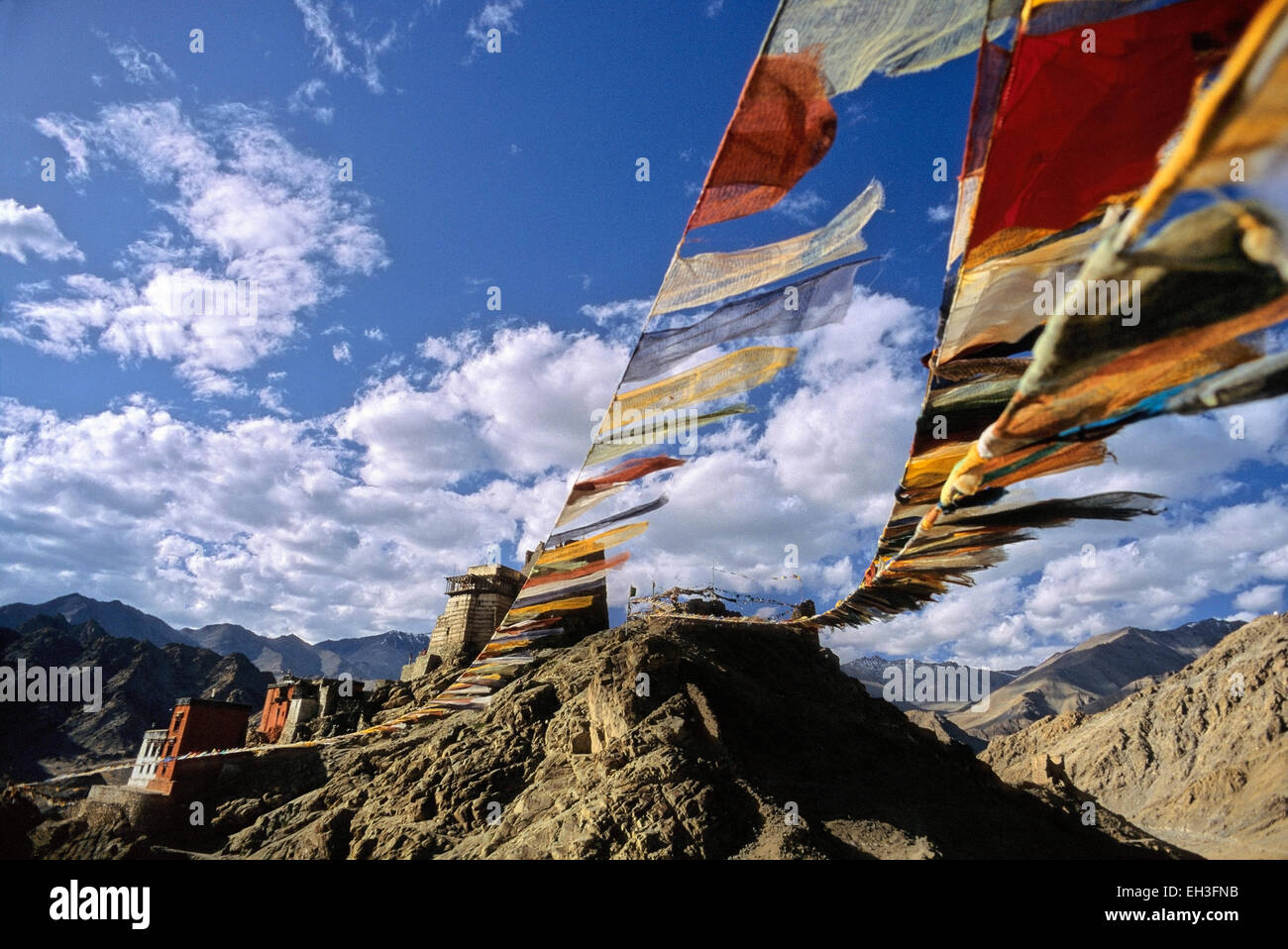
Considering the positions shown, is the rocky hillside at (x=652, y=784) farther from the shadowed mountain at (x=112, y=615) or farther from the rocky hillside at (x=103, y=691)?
the shadowed mountain at (x=112, y=615)

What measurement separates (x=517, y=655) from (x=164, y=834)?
14078 millimetres

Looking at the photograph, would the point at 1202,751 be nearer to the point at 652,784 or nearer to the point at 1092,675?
the point at 652,784

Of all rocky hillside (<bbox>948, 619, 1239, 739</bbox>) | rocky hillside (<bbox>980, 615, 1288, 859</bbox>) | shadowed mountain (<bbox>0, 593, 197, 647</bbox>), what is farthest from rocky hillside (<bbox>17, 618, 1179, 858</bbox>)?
shadowed mountain (<bbox>0, 593, 197, 647</bbox>)

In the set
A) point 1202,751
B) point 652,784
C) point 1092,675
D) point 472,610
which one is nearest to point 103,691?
point 472,610

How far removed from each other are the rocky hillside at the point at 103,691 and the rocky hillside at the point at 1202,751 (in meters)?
74.8

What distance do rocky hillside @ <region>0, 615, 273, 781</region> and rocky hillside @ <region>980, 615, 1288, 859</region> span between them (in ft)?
245

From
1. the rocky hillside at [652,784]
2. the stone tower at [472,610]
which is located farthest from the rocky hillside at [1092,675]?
the rocky hillside at [652,784]

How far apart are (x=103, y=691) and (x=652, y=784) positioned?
81.6 m

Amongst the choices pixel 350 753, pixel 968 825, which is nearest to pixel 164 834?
pixel 350 753

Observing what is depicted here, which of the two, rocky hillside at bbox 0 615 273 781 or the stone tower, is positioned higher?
the stone tower

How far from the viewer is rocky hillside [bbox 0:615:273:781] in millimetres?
58469

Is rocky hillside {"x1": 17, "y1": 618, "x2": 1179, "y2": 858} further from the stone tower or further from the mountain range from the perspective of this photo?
the mountain range

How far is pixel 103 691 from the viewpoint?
6962 cm
